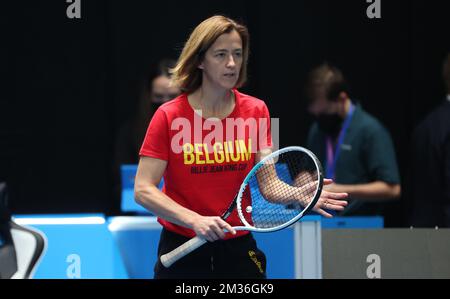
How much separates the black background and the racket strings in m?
2.16

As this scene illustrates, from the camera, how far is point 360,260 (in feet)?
15.5

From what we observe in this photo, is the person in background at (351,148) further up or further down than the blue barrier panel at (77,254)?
further up

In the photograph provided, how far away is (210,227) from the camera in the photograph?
3584 mm

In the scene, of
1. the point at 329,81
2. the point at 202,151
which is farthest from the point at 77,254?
the point at 329,81

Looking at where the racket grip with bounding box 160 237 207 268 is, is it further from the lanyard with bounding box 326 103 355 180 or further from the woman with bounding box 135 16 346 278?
the lanyard with bounding box 326 103 355 180

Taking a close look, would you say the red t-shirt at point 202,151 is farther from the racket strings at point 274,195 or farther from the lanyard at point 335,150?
the lanyard at point 335,150

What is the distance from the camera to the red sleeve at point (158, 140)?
3768mm

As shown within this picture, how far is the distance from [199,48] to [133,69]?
2.23 meters

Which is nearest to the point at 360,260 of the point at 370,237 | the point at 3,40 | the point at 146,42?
the point at 370,237

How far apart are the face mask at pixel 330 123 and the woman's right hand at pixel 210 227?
6.27 feet

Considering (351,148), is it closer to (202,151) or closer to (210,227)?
(202,151)

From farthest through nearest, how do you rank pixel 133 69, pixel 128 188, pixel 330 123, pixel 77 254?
pixel 133 69 → pixel 330 123 → pixel 128 188 → pixel 77 254

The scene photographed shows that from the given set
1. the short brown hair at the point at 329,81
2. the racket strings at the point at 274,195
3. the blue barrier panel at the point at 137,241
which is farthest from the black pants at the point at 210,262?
the short brown hair at the point at 329,81
